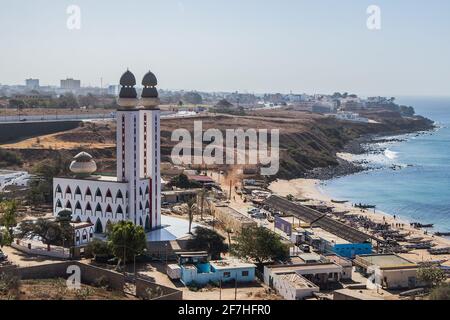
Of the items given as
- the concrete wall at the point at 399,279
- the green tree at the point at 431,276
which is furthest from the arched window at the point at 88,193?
the green tree at the point at 431,276

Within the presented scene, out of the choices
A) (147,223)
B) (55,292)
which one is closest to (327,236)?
(147,223)

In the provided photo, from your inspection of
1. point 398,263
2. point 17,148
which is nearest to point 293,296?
point 398,263

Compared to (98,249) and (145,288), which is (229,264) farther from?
(98,249)

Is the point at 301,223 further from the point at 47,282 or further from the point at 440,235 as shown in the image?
the point at 47,282

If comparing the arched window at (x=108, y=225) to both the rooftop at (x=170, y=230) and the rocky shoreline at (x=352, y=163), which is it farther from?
the rocky shoreline at (x=352, y=163)

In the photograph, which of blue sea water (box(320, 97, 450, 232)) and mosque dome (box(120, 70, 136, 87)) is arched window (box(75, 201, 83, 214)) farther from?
blue sea water (box(320, 97, 450, 232))

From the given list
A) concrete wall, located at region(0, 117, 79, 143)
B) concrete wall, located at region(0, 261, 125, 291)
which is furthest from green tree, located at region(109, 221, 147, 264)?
concrete wall, located at region(0, 117, 79, 143)
